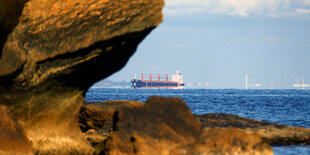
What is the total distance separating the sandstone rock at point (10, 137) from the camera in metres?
9.85

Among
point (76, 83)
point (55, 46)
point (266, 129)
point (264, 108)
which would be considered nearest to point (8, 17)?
point (55, 46)

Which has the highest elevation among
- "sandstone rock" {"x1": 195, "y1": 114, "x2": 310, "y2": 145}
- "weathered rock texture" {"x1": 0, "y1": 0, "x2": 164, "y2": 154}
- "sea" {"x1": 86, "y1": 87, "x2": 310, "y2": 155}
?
"weathered rock texture" {"x1": 0, "y1": 0, "x2": 164, "y2": 154}

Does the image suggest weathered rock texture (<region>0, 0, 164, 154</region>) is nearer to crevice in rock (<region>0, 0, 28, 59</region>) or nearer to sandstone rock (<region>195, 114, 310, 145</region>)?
crevice in rock (<region>0, 0, 28, 59</region>)

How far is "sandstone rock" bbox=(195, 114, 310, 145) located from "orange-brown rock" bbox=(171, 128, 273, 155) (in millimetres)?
4467

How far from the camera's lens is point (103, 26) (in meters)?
10.7

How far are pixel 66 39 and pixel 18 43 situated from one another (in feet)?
3.42

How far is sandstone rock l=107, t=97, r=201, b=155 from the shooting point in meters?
9.49

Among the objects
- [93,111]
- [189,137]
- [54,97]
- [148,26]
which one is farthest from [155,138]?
[93,111]

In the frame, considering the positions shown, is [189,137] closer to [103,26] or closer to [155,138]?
[155,138]

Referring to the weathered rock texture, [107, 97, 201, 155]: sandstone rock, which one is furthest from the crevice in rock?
[107, 97, 201, 155]: sandstone rock

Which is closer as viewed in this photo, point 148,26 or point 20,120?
point 148,26

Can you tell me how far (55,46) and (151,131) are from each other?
2.99 m

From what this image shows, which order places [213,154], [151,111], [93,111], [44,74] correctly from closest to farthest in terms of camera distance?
1. [213,154]
2. [151,111]
3. [44,74]
4. [93,111]

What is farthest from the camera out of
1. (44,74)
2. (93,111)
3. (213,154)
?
(93,111)
